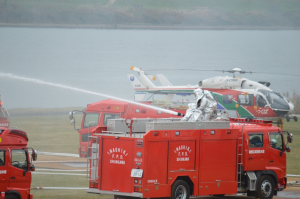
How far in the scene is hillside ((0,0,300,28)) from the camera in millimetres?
93312

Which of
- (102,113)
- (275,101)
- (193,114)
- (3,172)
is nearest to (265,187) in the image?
(193,114)

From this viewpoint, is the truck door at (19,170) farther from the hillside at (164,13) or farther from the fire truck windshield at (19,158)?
the hillside at (164,13)

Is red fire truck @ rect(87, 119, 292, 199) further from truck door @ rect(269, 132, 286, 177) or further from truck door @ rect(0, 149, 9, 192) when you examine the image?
truck door @ rect(0, 149, 9, 192)

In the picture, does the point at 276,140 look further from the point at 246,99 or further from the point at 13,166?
the point at 246,99

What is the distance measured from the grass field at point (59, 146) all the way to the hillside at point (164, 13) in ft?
173

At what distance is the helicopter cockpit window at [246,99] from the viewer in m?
30.2

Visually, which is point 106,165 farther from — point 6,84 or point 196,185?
point 6,84

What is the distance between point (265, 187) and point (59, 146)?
15.4 metres

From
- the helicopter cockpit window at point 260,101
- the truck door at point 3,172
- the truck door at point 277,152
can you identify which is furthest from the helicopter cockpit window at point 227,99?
the truck door at point 3,172

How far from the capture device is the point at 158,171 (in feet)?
37.2

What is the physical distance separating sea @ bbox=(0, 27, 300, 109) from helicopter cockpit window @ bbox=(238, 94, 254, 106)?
4575 centimetres

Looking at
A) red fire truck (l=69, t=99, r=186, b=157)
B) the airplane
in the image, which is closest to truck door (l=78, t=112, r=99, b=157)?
red fire truck (l=69, t=99, r=186, b=157)

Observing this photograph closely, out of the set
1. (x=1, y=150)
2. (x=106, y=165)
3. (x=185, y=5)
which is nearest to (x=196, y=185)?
(x=106, y=165)

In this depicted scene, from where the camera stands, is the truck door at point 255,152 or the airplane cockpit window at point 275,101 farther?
the airplane cockpit window at point 275,101
